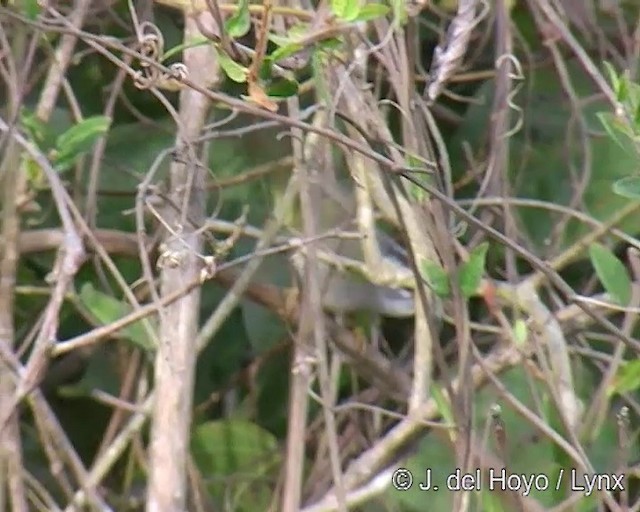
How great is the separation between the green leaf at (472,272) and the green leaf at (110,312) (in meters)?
0.31

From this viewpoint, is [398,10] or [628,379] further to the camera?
[628,379]

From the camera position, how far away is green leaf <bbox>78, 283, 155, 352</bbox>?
1031mm

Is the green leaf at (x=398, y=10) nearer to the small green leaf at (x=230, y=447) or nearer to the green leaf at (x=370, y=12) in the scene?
the green leaf at (x=370, y=12)

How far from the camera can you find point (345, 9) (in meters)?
0.75

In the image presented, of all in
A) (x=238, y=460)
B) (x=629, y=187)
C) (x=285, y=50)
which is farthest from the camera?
(x=238, y=460)

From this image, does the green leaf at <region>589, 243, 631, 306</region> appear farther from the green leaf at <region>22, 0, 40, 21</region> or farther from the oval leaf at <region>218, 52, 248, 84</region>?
the green leaf at <region>22, 0, 40, 21</region>

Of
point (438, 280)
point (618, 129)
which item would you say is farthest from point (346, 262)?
point (618, 129)

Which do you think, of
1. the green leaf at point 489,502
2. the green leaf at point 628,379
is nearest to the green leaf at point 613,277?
the green leaf at point 628,379

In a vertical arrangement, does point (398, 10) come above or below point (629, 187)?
above

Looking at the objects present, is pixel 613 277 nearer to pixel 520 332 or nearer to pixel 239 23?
pixel 520 332

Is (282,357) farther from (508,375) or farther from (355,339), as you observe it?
(508,375)

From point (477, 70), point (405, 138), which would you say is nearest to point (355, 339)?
point (405, 138)

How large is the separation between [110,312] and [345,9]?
41 cm

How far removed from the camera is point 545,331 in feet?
3.49
